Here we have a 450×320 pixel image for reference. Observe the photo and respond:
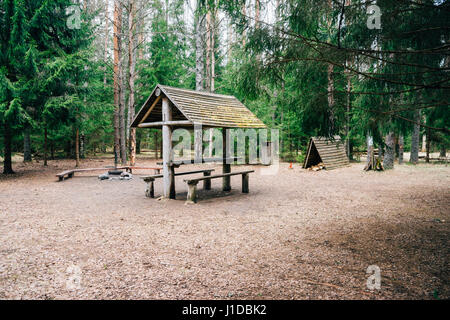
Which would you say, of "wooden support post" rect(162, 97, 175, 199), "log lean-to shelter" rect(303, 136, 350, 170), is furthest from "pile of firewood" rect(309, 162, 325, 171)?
"wooden support post" rect(162, 97, 175, 199)

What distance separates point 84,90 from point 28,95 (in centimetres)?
292

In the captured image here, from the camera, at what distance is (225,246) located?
457 cm

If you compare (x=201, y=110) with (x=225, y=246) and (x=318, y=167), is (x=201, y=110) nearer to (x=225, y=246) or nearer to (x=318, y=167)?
(x=225, y=246)

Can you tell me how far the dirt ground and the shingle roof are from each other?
247cm

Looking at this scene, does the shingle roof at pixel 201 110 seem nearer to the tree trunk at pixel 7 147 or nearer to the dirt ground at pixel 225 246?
the dirt ground at pixel 225 246

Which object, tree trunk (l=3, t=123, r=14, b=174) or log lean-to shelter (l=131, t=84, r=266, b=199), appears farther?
tree trunk (l=3, t=123, r=14, b=174)

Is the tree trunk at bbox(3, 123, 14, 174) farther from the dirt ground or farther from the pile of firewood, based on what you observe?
the pile of firewood

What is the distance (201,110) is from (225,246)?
16.3 ft

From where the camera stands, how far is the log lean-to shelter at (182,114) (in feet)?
26.5

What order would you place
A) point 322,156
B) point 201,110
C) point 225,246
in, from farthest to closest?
point 322,156 < point 201,110 < point 225,246

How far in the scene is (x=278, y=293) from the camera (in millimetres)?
3088

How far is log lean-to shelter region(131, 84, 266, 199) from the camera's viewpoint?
8062 millimetres

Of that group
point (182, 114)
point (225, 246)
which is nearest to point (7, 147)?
point (182, 114)
